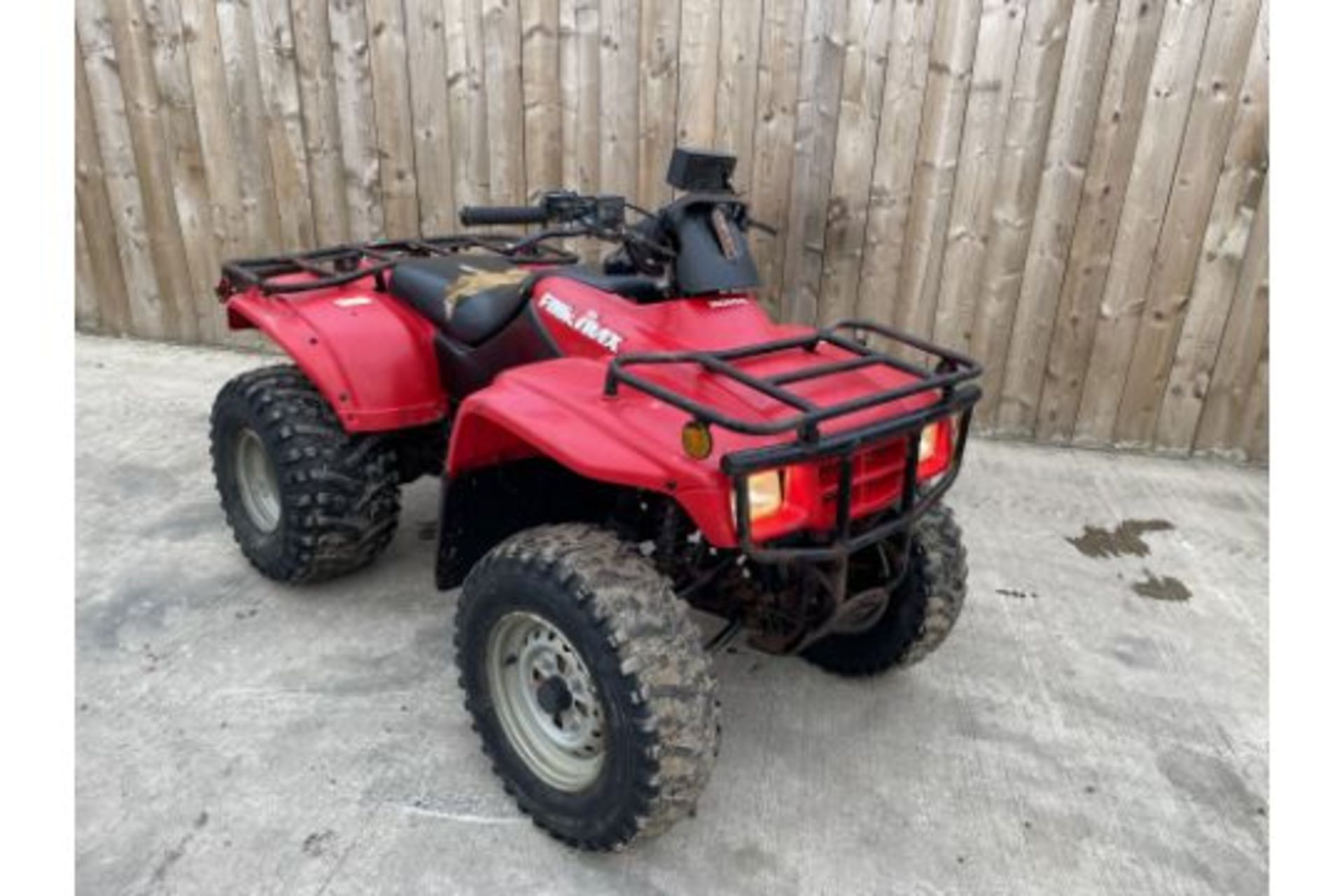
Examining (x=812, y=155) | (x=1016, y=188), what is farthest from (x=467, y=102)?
(x=1016, y=188)

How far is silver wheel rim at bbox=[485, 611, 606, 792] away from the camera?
92.8 inches

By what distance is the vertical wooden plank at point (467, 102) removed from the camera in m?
4.88

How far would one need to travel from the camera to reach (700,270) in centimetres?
262

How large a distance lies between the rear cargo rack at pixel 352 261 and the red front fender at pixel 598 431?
1175 mm

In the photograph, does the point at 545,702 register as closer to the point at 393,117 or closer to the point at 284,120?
the point at 393,117

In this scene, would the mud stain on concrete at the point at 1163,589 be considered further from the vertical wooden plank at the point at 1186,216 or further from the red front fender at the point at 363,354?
the red front fender at the point at 363,354

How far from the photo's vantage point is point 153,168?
5.63 meters

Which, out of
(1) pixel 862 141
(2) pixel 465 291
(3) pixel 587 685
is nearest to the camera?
(3) pixel 587 685

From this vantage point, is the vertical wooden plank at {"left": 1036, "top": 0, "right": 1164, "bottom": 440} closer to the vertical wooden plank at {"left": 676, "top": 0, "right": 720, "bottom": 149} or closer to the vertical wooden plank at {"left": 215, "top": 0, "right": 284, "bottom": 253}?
the vertical wooden plank at {"left": 676, "top": 0, "right": 720, "bottom": 149}

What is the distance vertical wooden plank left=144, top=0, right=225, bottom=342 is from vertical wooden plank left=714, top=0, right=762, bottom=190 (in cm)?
309

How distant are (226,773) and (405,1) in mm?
3987

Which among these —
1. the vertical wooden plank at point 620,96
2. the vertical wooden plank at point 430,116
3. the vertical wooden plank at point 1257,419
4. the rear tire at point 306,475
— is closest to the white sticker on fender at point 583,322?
the rear tire at point 306,475

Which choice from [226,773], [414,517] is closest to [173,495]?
[414,517]

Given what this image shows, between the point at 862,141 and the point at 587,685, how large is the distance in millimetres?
3368
